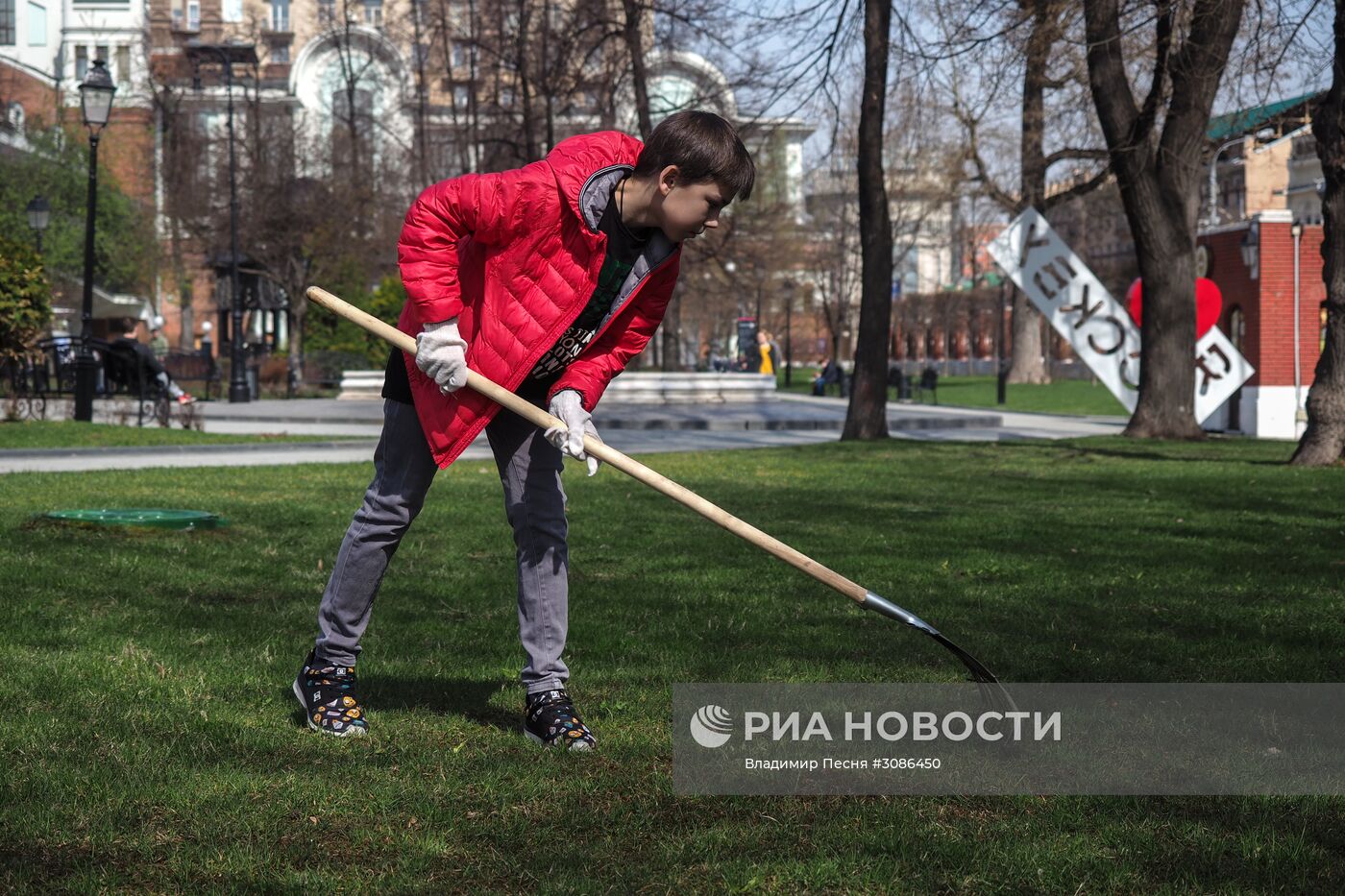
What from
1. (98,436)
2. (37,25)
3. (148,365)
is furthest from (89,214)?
(37,25)

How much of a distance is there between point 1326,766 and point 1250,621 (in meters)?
2.01

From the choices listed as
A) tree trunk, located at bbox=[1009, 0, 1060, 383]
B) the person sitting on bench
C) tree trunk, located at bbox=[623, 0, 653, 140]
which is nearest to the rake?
tree trunk, located at bbox=[1009, 0, 1060, 383]

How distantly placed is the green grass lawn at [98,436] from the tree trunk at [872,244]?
633 centimetres

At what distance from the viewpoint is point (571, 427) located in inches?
151

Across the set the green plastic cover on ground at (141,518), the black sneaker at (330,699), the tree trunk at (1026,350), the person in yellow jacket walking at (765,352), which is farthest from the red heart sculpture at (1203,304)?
the tree trunk at (1026,350)

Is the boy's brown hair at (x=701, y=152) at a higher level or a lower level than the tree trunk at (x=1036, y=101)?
lower

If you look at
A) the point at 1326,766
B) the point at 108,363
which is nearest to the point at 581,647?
the point at 1326,766

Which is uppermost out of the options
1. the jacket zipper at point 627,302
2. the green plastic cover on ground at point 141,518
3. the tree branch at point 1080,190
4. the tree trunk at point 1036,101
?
the tree trunk at point 1036,101

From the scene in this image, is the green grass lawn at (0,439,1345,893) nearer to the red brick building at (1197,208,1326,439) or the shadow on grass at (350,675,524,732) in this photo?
the shadow on grass at (350,675,524,732)

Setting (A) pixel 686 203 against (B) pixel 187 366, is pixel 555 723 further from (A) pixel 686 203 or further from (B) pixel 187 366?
(B) pixel 187 366

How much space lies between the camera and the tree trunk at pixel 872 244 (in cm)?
1678

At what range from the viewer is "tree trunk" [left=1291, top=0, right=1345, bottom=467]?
512 inches

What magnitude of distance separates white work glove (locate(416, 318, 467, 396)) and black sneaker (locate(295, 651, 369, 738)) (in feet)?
2.83

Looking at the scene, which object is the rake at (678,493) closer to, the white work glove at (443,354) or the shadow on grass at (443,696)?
the white work glove at (443,354)
